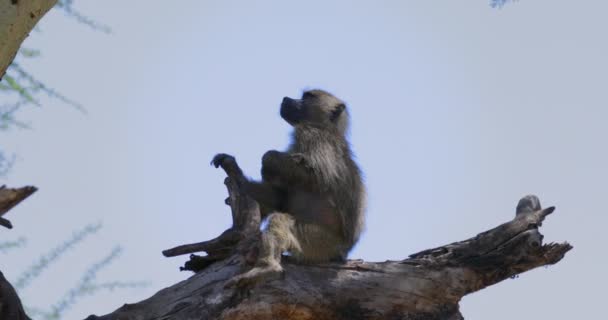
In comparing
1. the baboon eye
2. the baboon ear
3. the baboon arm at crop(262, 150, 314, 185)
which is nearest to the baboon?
the baboon arm at crop(262, 150, 314, 185)

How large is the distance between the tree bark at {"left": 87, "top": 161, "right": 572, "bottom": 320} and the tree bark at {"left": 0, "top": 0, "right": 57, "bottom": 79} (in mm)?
2509

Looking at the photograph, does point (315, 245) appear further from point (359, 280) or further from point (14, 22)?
point (14, 22)

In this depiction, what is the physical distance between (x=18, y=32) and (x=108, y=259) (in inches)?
132

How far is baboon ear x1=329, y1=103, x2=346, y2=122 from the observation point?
8.40 m

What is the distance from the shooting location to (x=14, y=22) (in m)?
3.30

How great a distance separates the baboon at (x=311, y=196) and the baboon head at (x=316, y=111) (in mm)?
75

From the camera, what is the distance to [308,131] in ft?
25.3

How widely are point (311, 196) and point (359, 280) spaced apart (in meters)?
1.29

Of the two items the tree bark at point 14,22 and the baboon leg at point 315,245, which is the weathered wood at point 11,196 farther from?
the baboon leg at point 315,245

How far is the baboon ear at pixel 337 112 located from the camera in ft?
27.6

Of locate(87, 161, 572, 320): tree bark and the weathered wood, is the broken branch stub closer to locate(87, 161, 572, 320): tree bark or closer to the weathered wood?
locate(87, 161, 572, 320): tree bark

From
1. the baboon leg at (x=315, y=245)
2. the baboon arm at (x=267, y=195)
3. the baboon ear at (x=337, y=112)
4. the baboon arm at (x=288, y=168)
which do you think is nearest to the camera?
the baboon leg at (x=315, y=245)

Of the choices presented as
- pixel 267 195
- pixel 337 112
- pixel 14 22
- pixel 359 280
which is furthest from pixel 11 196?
pixel 337 112

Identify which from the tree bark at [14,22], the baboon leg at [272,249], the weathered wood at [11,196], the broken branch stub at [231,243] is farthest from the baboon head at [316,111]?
the tree bark at [14,22]
